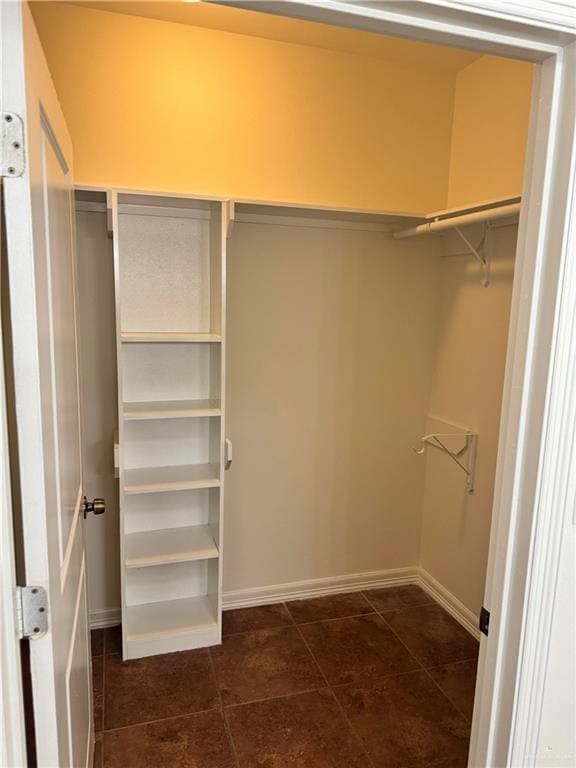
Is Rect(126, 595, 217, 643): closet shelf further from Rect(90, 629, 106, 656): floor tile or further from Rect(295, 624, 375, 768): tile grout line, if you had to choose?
Rect(295, 624, 375, 768): tile grout line

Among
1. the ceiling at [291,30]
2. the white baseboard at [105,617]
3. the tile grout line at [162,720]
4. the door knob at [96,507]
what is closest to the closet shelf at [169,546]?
the white baseboard at [105,617]

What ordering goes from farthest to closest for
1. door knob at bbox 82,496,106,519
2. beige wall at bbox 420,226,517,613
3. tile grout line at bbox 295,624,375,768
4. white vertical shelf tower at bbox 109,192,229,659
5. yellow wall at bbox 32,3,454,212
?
beige wall at bbox 420,226,517,613
white vertical shelf tower at bbox 109,192,229,659
yellow wall at bbox 32,3,454,212
tile grout line at bbox 295,624,375,768
door knob at bbox 82,496,106,519

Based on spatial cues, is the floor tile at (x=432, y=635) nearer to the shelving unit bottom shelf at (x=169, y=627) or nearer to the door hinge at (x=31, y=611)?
the shelving unit bottom shelf at (x=169, y=627)

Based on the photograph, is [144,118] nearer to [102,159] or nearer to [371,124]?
[102,159]

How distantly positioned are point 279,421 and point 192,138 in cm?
143

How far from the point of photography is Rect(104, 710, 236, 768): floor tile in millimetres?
1923

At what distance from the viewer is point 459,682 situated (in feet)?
7.78

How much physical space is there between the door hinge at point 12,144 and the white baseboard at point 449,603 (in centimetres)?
278

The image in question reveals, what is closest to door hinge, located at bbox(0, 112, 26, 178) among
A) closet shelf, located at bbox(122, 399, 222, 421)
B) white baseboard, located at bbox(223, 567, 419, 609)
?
closet shelf, located at bbox(122, 399, 222, 421)

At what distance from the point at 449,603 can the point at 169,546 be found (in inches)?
61.2

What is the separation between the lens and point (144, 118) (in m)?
2.39

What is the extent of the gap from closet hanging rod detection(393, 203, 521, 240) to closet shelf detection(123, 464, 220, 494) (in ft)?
4.93

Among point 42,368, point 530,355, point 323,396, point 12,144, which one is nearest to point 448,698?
point 323,396

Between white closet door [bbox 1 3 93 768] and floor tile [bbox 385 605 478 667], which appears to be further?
floor tile [bbox 385 605 478 667]
